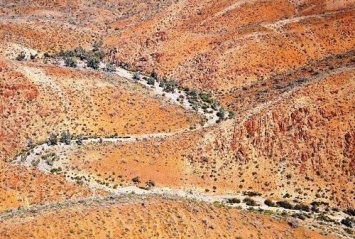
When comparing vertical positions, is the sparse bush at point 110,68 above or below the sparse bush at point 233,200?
above

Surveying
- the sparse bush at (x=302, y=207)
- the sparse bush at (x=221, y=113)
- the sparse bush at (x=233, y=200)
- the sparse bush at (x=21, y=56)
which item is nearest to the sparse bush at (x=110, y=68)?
the sparse bush at (x=21, y=56)

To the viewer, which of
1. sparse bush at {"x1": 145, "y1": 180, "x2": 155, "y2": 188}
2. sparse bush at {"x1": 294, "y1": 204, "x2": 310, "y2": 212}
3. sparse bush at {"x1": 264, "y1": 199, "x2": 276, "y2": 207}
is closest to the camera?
sparse bush at {"x1": 294, "y1": 204, "x2": 310, "y2": 212}

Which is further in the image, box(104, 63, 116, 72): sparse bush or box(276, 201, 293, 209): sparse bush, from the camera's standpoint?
box(104, 63, 116, 72): sparse bush

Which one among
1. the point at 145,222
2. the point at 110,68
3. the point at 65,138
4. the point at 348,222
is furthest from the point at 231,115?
the point at 145,222

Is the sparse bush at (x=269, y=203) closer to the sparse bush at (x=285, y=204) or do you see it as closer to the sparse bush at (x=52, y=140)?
the sparse bush at (x=285, y=204)

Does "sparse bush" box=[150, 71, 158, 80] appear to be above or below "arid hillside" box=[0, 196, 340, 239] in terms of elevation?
above

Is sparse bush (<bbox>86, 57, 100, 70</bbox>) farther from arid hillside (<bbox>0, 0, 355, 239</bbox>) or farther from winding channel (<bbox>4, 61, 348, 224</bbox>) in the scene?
winding channel (<bbox>4, 61, 348, 224</bbox>)

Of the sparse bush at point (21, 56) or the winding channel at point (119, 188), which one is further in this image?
the sparse bush at point (21, 56)

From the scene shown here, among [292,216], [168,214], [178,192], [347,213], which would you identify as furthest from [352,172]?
[168,214]

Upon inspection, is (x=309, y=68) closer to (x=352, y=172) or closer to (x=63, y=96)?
(x=352, y=172)

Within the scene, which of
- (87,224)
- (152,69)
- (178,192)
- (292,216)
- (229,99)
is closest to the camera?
(87,224)

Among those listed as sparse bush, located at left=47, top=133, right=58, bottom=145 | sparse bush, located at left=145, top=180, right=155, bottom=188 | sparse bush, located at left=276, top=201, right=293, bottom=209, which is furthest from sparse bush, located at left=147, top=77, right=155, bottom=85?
sparse bush, located at left=276, top=201, right=293, bottom=209
